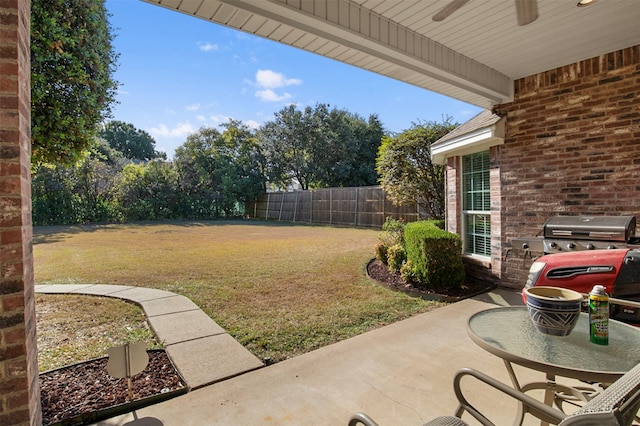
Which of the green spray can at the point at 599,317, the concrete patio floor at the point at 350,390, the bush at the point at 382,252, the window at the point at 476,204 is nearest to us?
the green spray can at the point at 599,317

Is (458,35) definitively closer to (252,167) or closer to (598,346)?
(598,346)

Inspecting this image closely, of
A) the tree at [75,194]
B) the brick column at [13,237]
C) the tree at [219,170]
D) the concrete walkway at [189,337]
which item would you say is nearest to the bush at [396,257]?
the concrete walkway at [189,337]

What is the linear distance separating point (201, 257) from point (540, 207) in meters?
6.67

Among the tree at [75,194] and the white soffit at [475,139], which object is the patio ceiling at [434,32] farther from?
the tree at [75,194]

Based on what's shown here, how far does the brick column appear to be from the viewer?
130cm

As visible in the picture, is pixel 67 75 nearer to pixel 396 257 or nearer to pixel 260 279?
pixel 260 279

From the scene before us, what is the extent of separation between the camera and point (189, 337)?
124 inches

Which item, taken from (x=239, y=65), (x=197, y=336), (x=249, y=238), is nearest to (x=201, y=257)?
(x=249, y=238)

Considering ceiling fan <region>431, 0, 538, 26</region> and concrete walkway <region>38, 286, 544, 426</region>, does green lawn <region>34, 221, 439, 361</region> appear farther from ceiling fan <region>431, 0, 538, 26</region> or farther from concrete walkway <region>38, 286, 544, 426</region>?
ceiling fan <region>431, 0, 538, 26</region>

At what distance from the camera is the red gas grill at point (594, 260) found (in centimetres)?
230

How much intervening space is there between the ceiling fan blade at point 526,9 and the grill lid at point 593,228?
216 centimetres

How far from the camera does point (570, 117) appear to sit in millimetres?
4062

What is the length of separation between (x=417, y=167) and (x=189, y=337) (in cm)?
697

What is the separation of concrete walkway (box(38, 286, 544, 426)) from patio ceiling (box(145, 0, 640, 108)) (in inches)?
113
